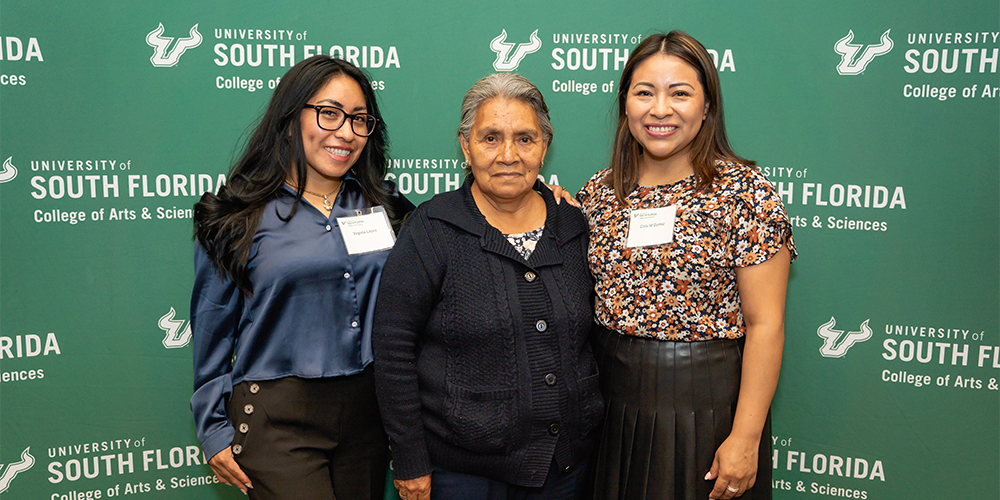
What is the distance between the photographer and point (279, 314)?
162cm

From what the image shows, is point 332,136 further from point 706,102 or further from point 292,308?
point 706,102

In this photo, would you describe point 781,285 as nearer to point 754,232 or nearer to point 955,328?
point 754,232

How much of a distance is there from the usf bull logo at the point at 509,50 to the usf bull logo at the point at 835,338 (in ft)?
5.33

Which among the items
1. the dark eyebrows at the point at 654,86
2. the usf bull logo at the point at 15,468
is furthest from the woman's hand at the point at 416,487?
the usf bull logo at the point at 15,468

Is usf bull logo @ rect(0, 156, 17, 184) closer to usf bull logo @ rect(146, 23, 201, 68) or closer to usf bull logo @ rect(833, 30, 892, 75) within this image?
usf bull logo @ rect(146, 23, 201, 68)

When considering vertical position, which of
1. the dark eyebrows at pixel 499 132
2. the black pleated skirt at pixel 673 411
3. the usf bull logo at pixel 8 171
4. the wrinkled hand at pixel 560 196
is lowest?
the black pleated skirt at pixel 673 411

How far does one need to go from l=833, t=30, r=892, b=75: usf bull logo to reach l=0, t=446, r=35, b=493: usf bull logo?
346 centimetres

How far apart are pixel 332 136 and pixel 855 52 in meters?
1.98

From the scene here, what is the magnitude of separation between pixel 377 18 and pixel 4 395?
2008mm

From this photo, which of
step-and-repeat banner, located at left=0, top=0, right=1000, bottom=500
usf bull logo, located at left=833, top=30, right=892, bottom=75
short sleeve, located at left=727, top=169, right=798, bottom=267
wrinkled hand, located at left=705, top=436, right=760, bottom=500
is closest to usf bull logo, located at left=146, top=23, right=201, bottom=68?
step-and-repeat banner, located at left=0, top=0, right=1000, bottom=500

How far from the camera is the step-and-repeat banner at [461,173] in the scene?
220 cm

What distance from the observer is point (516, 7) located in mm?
2326

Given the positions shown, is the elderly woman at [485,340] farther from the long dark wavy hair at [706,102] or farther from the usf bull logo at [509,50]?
the usf bull logo at [509,50]

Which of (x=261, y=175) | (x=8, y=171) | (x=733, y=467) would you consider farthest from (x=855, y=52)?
(x=8, y=171)
